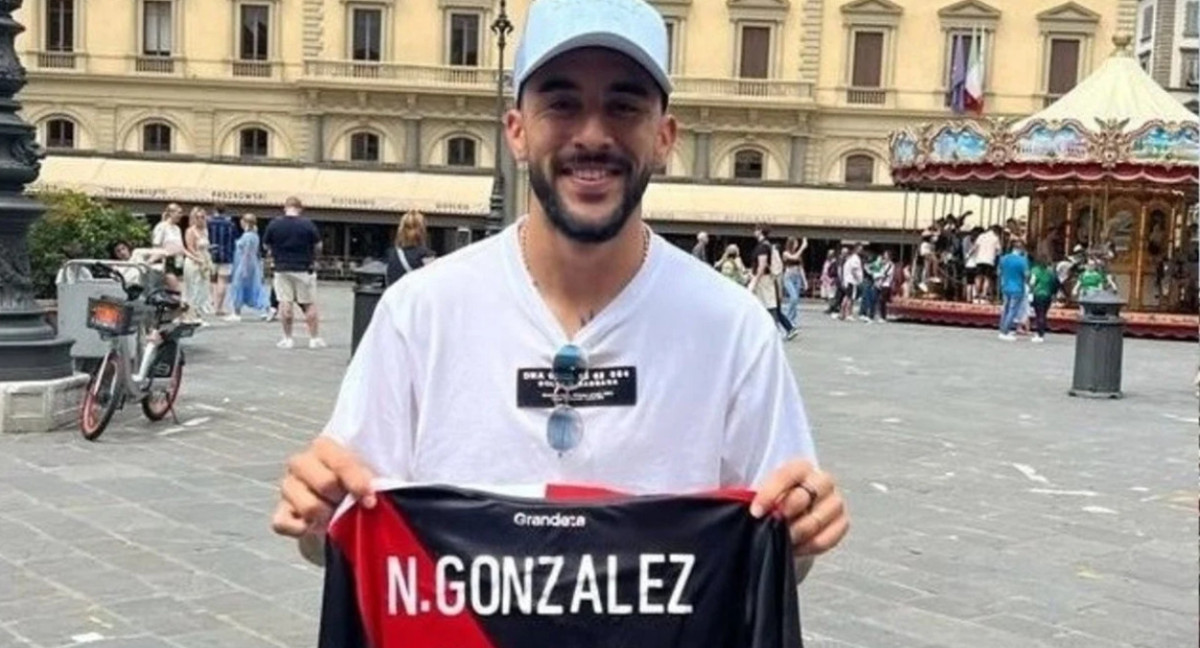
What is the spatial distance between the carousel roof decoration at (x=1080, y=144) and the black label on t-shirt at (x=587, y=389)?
2156 cm

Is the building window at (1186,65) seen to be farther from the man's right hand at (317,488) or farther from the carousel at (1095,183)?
the man's right hand at (317,488)

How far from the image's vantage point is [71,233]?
11898 mm

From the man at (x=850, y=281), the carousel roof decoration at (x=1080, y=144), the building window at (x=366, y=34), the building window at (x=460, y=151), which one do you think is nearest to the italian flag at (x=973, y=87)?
the carousel roof decoration at (x=1080, y=144)

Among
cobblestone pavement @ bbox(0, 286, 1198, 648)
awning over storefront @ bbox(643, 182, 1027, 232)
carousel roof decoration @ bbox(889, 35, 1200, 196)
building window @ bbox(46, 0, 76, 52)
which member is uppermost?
building window @ bbox(46, 0, 76, 52)

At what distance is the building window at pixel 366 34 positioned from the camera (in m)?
41.0

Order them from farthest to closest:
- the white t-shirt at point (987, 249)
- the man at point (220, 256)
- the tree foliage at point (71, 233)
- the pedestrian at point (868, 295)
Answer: the pedestrian at point (868, 295) < the white t-shirt at point (987, 249) < the man at point (220, 256) < the tree foliage at point (71, 233)

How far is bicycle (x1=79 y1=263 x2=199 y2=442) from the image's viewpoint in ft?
26.1

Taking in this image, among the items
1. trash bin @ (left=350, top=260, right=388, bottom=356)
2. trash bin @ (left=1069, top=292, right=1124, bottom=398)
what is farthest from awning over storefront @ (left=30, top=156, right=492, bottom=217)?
trash bin @ (left=1069, top=292, right=1124, bottom=398)

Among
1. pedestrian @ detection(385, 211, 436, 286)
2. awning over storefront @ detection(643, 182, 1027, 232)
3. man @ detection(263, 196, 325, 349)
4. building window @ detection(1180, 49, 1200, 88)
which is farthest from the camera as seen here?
building window @ detection(1180, 49, 1200, 88)

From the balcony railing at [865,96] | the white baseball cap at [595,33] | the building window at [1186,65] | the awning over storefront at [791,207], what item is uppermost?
the building window at [1186,65]

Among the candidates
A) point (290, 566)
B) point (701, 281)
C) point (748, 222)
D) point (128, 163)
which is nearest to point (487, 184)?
point (748, 222)

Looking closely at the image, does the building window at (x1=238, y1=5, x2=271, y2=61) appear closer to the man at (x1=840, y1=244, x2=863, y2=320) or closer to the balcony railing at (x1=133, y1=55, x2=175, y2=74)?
the balcony railing at (x1=133, y1=55, x2=175, y2=74)

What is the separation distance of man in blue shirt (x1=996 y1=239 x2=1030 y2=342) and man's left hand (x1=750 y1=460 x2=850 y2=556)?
1841cm

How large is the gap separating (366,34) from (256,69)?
3441 millimetres
